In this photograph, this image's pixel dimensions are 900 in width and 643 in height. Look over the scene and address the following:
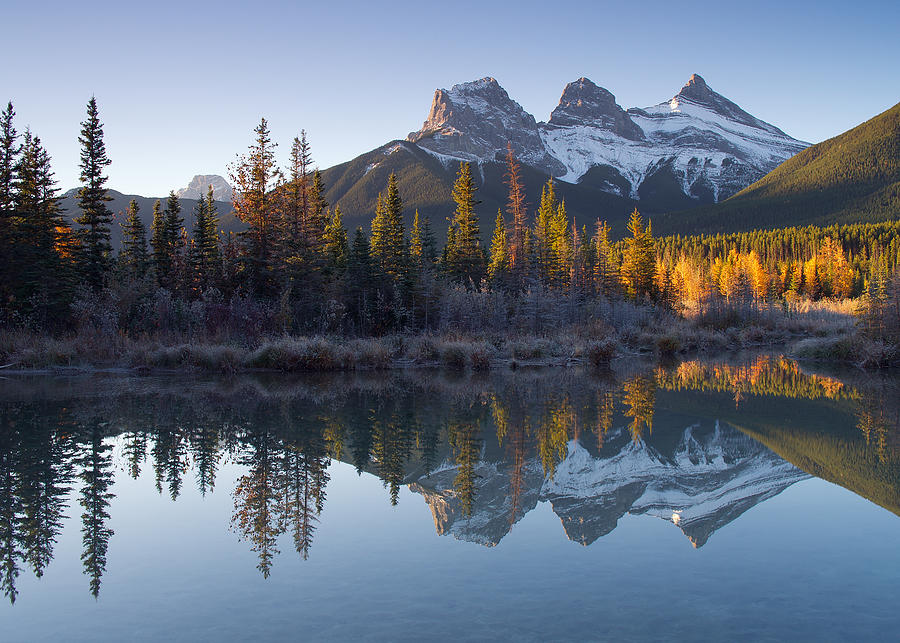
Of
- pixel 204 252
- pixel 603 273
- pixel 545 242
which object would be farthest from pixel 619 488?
pixel 603 273

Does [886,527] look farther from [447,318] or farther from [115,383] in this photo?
[447,318]

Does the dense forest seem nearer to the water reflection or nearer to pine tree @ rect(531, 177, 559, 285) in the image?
pine tree @ rect(531, 177, 559, 285)

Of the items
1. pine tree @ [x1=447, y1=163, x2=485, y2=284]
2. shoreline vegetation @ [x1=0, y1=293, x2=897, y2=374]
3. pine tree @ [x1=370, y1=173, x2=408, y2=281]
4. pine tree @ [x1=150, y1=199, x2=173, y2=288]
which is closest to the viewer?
shoreline vegetation @ [x1=0, y1=293, x2=897, y2=374]

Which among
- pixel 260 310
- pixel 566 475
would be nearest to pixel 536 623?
pixel 566 475

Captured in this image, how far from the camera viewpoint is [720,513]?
6.78m

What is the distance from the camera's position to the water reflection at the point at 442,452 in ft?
21.1

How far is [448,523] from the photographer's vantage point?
6.35 meters

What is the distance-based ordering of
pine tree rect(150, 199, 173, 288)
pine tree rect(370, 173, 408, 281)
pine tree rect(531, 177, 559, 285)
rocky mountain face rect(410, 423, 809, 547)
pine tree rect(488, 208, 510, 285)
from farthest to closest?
pine tree rect(531, 177, 559, 285) → pine tree rect(488, 208, 510, 285) → pine tree rect(370, 173, 408, 281) → pine tree rect(150, 199, 173, 288) → rocky mountain face rect(410, 423, 809, 547)

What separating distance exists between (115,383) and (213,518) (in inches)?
492

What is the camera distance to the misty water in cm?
423

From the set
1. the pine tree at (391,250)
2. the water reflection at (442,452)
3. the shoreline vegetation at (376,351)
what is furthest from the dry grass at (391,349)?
the pine tree at (391,250)

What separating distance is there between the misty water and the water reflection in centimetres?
5

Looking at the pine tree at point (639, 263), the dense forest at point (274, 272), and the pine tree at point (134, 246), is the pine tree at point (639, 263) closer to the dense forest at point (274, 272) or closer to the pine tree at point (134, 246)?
the dense forest at point (274, 272)

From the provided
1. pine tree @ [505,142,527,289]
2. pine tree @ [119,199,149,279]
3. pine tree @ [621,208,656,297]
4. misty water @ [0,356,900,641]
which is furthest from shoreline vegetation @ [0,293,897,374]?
pine tree @ [621,208,656,297]
